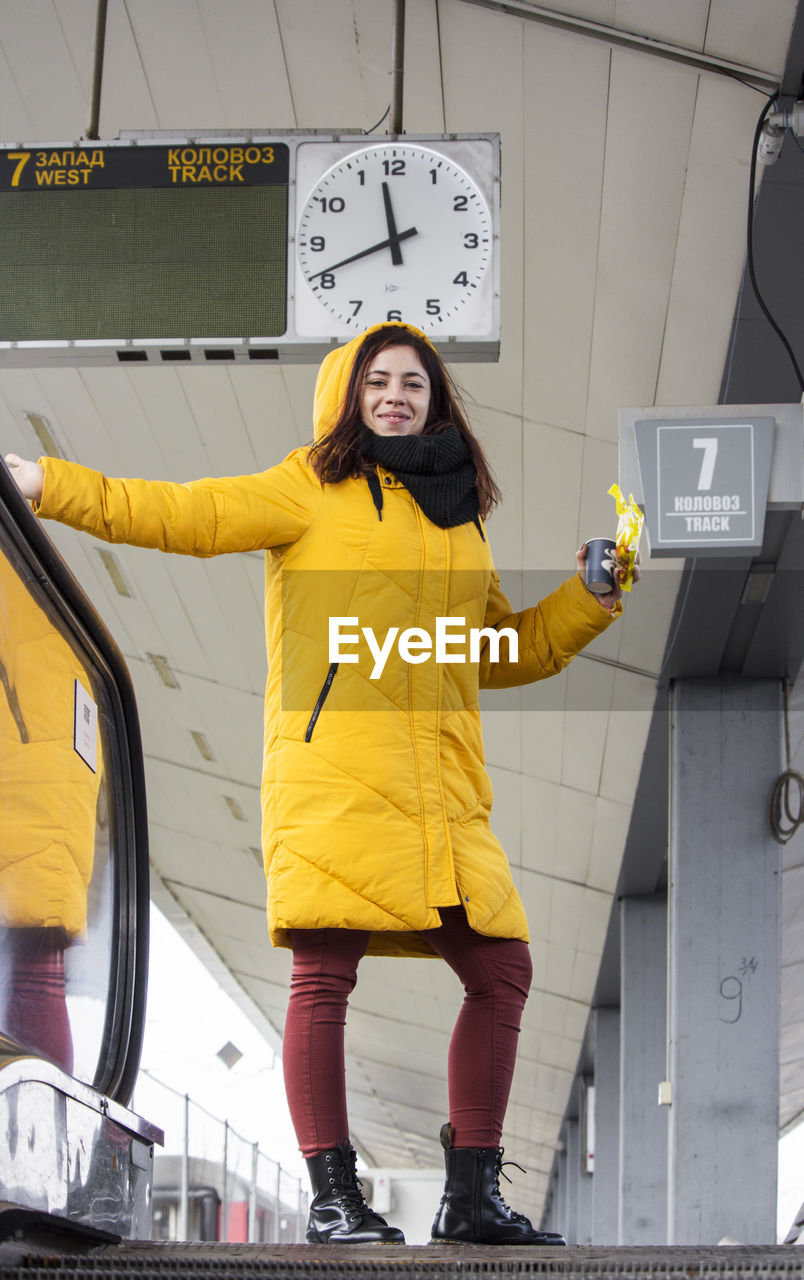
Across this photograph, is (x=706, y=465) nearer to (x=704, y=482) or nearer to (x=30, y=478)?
(x=704, y=482)

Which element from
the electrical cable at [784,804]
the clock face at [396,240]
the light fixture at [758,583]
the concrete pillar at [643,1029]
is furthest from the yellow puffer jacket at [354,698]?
the concrete pillar at [643,1029]

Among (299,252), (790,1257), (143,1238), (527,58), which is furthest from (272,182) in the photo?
(790,1257)

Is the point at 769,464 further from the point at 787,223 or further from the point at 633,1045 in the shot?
the point at 633,1045

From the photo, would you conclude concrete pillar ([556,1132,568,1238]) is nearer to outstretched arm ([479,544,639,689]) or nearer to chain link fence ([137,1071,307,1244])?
chain link fence ([137,1071,307,1244])

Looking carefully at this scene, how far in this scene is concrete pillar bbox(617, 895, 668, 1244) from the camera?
10.8m

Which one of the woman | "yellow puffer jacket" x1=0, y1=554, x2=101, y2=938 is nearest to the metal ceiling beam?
the woman

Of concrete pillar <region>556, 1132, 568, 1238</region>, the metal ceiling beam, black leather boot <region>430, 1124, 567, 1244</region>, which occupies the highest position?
the metal ceiling beam

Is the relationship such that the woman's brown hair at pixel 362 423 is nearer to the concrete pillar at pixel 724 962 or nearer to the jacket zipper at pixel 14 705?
the jacket zipper at pixel 14 705

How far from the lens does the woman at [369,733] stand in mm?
2652

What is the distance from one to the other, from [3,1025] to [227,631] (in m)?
7.05

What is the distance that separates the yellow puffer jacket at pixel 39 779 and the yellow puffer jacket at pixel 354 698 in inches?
12.8

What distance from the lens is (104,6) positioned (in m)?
4.73

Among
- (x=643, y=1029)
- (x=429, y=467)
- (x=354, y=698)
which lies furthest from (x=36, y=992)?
(x=643, y=1029)

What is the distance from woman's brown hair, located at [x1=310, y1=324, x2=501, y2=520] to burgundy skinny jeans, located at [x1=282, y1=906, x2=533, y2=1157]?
88cm
